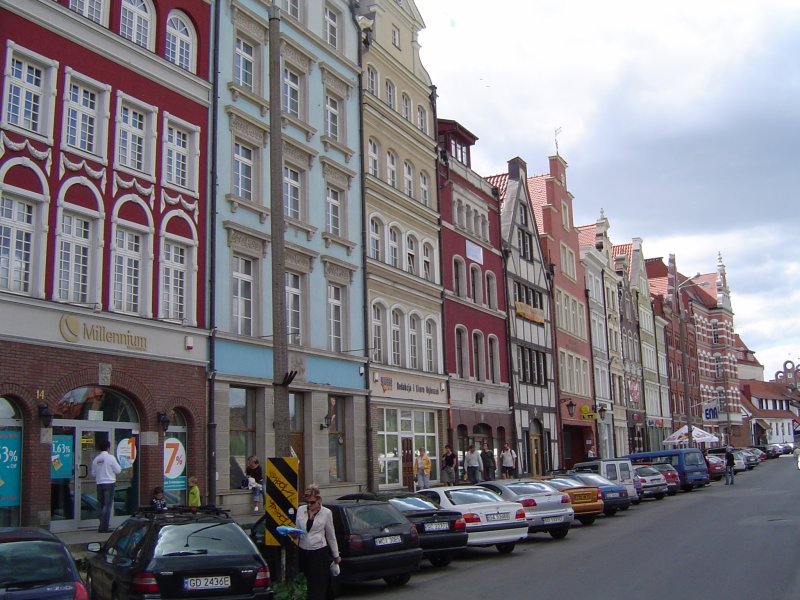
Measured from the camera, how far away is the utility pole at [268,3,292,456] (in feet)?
41.7

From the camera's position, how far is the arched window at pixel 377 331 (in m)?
30.0

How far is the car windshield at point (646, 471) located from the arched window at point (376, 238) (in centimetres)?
1263

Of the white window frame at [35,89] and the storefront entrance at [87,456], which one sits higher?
the white window frame at [35,89]

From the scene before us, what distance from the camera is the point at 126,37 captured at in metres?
20.4

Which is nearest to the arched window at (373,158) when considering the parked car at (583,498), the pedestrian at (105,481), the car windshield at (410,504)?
the parked car at (583,498)

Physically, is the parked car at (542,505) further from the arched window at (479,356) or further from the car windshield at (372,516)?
the arched window at (479,356)

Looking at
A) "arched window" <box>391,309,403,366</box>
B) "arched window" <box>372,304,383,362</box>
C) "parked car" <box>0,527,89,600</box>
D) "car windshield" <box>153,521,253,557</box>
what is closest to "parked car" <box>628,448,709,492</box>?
"arched window" <box>391,309,403,366</box>

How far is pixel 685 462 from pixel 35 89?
3051 centimetres

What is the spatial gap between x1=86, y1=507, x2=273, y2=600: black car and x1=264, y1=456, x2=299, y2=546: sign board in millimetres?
1383

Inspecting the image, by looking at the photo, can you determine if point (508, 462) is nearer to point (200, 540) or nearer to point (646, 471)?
point (646, 471)

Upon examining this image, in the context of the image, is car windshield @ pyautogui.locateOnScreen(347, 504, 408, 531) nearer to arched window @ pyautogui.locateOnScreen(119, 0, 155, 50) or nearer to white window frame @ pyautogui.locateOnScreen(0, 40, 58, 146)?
white window frame @ pyautogui.locateOnScreen(0, 40, 58, 146)

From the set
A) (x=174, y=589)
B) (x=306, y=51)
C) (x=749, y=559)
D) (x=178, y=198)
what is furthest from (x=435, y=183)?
(x=174, y=589)

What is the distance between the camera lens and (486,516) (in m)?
17.5

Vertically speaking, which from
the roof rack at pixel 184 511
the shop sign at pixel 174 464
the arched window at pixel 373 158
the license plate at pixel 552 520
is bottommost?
the license plate at pixel 552 520
